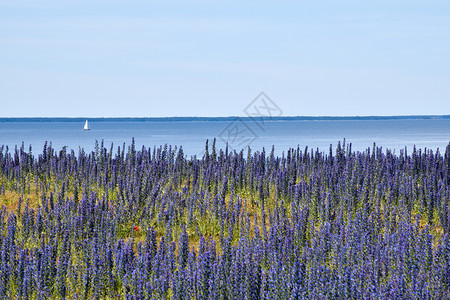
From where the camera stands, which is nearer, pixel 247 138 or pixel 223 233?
pixel 223 233

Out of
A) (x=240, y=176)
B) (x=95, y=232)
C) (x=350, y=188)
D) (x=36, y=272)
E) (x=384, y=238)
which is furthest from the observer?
(x=240, y=176)

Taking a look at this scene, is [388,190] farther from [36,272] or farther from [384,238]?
[36,272]

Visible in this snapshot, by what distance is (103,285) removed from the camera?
6.07m

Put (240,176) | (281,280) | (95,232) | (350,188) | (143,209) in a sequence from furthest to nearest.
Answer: (240,176), (350,188), (143,209), (95,232), (281,280)

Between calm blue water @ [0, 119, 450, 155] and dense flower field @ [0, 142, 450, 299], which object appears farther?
calm blue water @ [0, 119, 450, 155]

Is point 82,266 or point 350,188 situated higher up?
point 350,188

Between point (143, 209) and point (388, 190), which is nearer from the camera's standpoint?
point (143, 209)

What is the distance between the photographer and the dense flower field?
5.55 meters

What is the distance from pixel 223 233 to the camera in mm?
7914

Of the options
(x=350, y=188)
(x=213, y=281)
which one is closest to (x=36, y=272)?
(x=213, y=281)

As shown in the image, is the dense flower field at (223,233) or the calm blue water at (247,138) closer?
the dense flower field at (223,233)

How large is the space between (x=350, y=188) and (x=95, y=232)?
4054mm

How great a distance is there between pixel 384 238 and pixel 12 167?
312 inches

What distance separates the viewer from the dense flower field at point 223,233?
555cm
